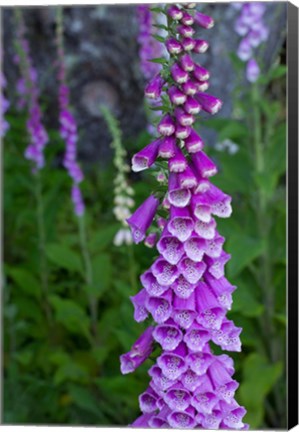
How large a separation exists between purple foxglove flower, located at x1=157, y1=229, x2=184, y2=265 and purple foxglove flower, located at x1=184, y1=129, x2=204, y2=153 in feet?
0.47

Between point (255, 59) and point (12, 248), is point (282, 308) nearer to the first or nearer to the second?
point (255, 59)

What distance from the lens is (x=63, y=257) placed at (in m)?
3.23

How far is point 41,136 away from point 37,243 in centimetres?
43

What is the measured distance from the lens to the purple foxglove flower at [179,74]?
1.43m

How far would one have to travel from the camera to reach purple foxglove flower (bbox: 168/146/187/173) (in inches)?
56.1

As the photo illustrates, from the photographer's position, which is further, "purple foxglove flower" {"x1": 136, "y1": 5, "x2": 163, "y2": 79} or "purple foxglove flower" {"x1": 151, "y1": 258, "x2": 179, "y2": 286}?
"purple foxglove flower" {"x1": 136, "y1": 5, "x2": 163, "y2": 79}

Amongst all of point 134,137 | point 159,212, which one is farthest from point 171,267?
point 134,137

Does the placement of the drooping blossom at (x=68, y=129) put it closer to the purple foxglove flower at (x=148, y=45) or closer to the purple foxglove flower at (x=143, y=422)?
the purple foxglove flower at (x=148, y=45)

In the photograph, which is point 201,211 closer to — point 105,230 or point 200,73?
point 200,73

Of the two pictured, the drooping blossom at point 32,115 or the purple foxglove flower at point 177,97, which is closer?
the purple foxglove flower at point 177,97

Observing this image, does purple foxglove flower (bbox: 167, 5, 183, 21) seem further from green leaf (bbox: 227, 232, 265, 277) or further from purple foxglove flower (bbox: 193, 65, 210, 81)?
green leaf (bbox: 227, 232, 265, 277)

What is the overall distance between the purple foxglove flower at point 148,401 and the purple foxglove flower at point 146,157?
1.26 feet

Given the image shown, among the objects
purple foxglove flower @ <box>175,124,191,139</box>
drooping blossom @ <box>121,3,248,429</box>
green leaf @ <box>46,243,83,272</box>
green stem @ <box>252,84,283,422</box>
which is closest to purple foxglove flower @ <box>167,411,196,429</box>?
drooping blossom @ <box>121,3,248,429</box>

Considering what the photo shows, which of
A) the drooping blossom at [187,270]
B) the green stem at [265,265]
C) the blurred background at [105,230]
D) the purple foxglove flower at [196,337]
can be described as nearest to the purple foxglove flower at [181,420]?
the drooping blossom at [187,270]
